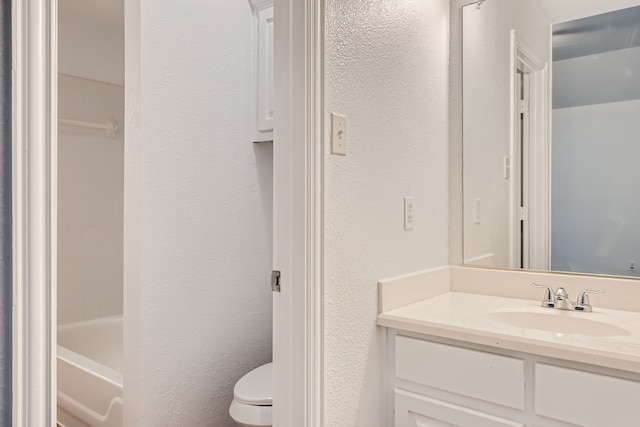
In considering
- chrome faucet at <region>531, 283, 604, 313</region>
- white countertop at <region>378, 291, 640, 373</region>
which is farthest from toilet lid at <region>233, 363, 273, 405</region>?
chrome faucet at <region>531, 283, 604, 313</region>

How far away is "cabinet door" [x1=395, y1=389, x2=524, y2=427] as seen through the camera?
47.3 inches

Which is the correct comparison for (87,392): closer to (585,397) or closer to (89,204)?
(89,204)

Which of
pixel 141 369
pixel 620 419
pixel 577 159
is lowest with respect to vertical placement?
pixel 141 369

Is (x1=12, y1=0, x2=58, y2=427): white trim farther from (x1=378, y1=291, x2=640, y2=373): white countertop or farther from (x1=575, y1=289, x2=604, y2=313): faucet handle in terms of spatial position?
(x1=575, y1=289, x2=604, y2=313): faucet handle

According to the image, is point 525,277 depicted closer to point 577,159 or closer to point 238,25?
Result: point 577,159

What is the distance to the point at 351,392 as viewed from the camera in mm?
1272

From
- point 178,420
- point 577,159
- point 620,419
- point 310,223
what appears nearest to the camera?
point 620,419

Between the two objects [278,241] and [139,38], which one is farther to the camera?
[139,38]

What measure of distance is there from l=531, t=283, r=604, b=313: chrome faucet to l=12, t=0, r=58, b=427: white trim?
1460 millimetres

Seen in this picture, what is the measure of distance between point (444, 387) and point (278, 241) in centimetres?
64

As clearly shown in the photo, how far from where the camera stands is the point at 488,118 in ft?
5.98

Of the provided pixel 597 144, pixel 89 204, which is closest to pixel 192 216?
pixel 597 144

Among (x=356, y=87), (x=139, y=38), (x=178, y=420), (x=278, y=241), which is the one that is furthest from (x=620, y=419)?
(x=139, y=38)

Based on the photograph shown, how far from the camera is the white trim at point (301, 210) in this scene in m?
1.13
